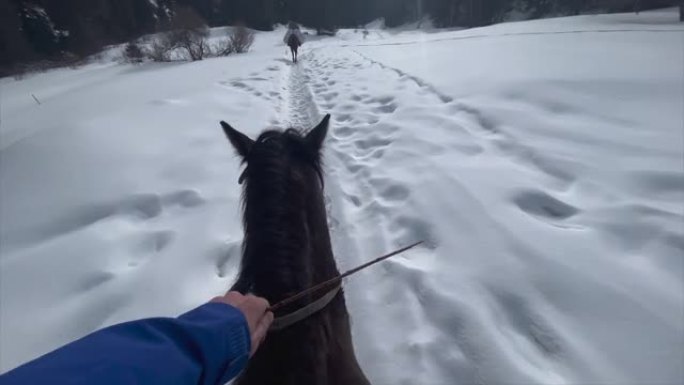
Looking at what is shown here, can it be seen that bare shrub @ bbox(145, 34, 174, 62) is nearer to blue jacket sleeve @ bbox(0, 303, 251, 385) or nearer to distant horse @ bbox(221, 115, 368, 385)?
distant horse @ bbox(221, 115, 368, 385)

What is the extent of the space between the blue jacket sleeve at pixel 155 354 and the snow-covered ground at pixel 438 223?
1.23 metres

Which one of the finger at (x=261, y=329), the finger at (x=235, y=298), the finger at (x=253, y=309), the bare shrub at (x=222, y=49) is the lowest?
the finger at (x=261, y=329)

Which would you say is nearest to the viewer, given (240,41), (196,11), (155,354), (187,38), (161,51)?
(155,354)

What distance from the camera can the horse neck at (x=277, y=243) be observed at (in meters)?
1.21

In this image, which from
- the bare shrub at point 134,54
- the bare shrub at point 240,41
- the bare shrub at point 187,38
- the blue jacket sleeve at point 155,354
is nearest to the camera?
the blue jacket sleeve at point 155,354

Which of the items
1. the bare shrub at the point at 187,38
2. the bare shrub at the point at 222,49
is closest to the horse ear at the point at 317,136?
the bare shrub at the point at 187,38

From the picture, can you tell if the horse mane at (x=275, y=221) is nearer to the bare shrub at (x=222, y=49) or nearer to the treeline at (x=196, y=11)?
the bare shrub at (x=222, y=49)

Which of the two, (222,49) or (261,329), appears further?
(222,49)

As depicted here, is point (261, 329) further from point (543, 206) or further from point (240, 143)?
point (543, 206)

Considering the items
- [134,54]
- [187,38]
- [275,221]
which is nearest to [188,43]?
[187,38]

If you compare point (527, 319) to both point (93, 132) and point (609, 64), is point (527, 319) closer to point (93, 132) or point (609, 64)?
point (93, 132)

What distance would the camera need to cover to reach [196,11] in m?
34.7

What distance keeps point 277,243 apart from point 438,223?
2034 millimetres

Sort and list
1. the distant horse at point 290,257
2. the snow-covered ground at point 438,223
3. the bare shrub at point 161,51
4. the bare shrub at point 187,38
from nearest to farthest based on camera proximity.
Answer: the distant horse at point 290,257
the snow-covered ground at point 438,223
the bare shrub at point 161,51
the bare shrub at point 187,38
